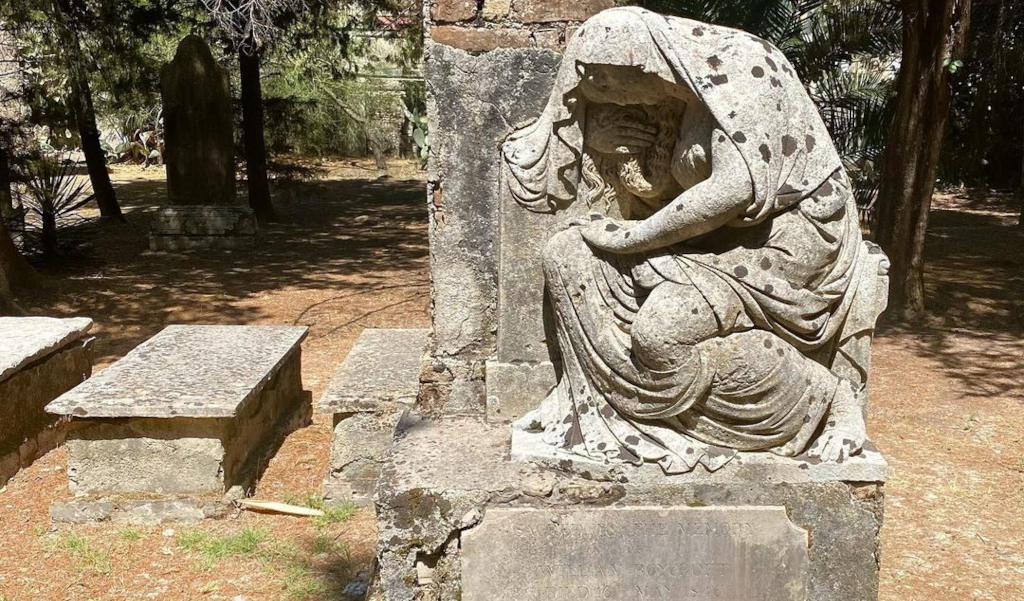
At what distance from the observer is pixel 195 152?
10.7 metres

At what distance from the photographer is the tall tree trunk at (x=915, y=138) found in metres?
6.95

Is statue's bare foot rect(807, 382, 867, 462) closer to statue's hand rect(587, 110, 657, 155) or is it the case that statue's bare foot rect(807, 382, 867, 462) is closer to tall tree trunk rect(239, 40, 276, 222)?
statue's hand rect(587, 110, 657, 155)

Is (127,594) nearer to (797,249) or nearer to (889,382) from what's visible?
(797,249)

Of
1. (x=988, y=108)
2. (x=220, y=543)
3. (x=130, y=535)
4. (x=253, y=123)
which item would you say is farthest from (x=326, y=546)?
(x=988, y=108)

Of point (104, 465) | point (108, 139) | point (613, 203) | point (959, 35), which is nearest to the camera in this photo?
point (613, 203)

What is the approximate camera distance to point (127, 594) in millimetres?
→ 3588

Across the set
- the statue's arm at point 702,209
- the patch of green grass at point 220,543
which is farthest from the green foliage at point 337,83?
the statue's arm at point 702,209

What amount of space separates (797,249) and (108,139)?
69.1ft

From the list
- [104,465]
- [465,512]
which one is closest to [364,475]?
[104,465]

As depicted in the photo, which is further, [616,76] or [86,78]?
[86,78]

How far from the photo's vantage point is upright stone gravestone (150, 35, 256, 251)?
10680mm

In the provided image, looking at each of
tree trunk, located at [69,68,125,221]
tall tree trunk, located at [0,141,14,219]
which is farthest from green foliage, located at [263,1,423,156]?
tall tree trunk, located at [0,141,14,219]

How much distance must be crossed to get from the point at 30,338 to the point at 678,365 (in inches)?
149

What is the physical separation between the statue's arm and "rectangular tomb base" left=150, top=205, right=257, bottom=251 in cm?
873
